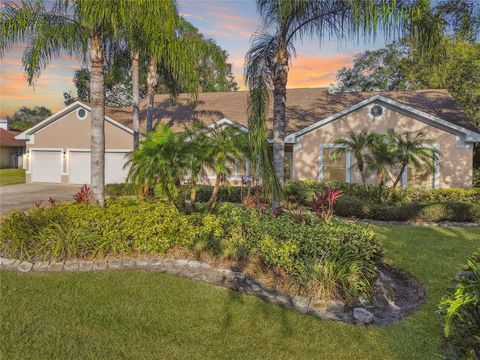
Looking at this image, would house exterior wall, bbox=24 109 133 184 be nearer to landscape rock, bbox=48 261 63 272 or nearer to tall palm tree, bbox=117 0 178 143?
tall palm tree, bbox=117 0 178 143

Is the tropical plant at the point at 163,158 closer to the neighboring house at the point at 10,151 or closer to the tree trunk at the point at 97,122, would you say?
the tree trunk at the point at 97,122

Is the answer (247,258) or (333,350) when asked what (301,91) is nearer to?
(247,258)

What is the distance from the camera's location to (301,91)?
2388 cm

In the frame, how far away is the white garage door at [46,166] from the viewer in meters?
23.0

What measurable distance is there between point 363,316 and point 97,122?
6927mm

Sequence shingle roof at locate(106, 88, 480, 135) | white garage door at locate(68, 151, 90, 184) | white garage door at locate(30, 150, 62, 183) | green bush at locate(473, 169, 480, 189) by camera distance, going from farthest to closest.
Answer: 1. white garage door at locate(30, 150, 62, 183)
2. white garage door at locate(68, 151, 90, 184)
3. shingle roof at locate(106, 88, 480, 135)
4. green bush at locate(473, 169, 480, 189)

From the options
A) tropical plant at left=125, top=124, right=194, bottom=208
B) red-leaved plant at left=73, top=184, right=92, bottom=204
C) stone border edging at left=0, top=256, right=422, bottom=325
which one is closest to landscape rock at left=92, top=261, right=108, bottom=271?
stone border edging at left=0, top=256, right=422, bottom=325

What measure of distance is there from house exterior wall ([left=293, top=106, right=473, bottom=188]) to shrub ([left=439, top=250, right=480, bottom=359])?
1400 cm

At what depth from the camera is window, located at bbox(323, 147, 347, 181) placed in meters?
17.3

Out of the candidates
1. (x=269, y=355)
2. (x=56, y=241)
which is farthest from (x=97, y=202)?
(x=269, y=355)

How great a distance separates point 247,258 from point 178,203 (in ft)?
8.89

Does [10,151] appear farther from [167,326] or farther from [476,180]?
[476,180]

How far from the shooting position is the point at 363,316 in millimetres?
4855

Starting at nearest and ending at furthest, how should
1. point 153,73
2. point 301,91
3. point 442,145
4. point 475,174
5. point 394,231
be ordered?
point 394,231
point 153,73
point 442,145
point 475,174
point 301,91
